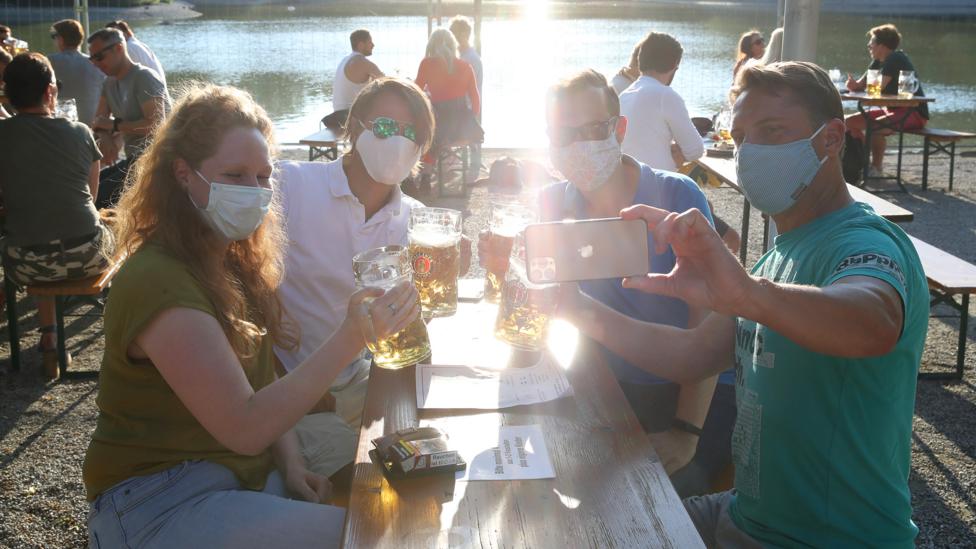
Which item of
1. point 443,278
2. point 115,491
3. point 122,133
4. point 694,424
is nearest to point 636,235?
point 443,278

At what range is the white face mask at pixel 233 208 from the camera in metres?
2.10

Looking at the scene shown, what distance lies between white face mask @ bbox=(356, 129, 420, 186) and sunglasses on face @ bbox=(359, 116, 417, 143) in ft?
0.04

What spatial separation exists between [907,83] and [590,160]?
304 inches

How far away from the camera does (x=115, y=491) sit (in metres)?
1.94

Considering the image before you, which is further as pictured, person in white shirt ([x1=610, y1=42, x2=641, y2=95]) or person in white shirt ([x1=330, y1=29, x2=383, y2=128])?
person in white shirt ([x1=330, y1=29, x2=383, y2=128])

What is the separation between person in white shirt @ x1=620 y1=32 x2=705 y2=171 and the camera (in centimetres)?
583

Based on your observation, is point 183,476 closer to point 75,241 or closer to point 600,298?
point 600,298

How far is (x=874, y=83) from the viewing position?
926 cm

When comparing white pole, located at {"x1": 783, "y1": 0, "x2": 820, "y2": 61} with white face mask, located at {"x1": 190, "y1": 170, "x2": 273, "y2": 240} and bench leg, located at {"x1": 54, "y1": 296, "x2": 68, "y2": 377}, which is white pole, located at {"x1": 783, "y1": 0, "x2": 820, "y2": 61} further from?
bench leg, located at {"x1": 54, "y1": 296, "x2": 68, "y2": 377}

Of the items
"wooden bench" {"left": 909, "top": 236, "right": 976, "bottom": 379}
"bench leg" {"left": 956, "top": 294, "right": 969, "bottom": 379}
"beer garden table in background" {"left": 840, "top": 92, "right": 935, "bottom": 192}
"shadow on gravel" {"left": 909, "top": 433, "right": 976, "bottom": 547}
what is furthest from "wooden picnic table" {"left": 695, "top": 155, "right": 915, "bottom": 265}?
"beer garden table in background" {"left": 840, "top": 92, "right": 935, "bottom": 192}

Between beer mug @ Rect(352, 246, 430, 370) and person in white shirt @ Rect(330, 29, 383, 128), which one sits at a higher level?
person in white shirt @ Rect(330, 29, 383, 128)

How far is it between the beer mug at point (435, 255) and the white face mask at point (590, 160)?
49 cm

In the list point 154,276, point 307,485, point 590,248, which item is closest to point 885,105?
point 590,248

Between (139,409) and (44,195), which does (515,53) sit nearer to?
(44,195)
